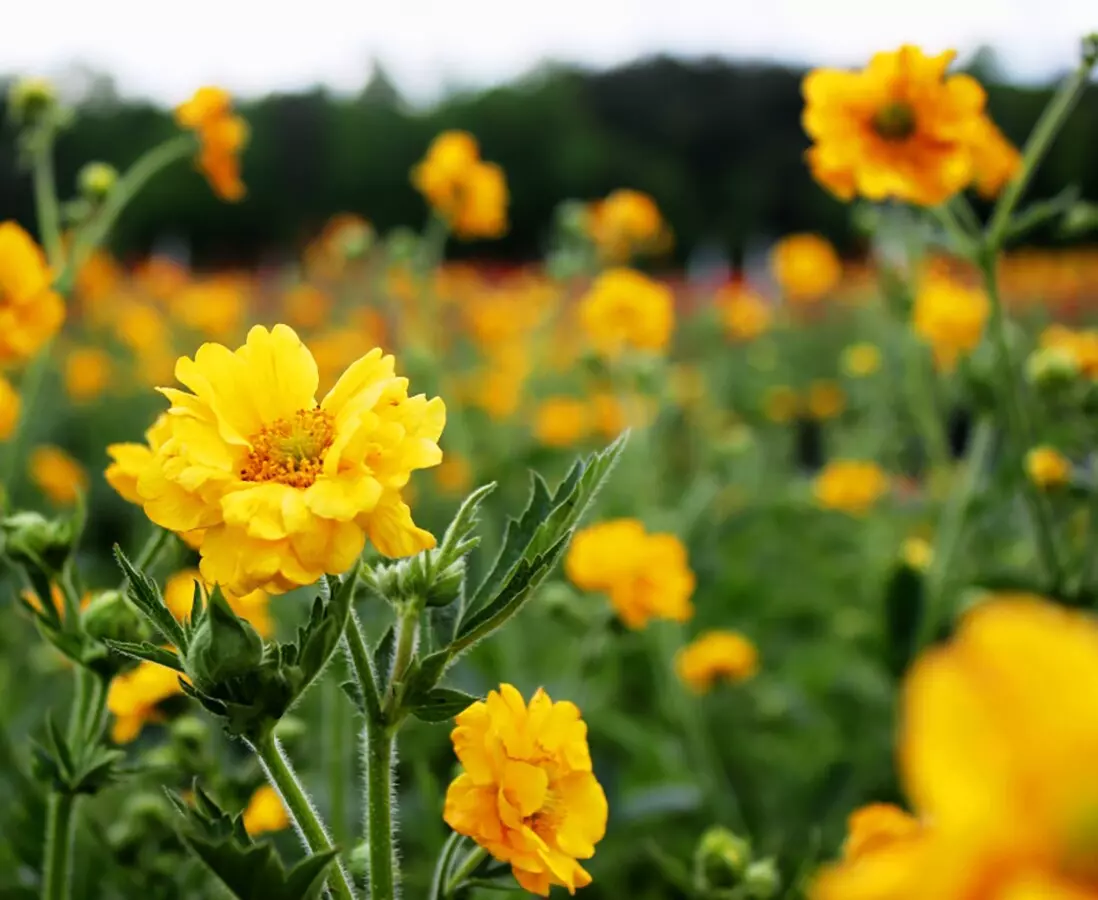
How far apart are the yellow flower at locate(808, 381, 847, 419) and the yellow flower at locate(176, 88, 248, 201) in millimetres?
3542

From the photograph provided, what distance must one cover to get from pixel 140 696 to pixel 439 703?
2.69 ft

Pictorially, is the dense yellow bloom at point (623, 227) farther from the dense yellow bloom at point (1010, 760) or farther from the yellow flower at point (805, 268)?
the dense yellow bloom at point (1010, 760)

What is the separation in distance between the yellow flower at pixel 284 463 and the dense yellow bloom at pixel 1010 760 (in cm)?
46

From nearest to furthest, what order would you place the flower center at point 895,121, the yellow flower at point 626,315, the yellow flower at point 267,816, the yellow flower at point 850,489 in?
the yellow flower at point 267,816
the flower center at point 895,121
the yellow flower at point 626,315
the yellow flower at point 850,489

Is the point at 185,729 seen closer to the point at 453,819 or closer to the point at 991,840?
the point at 453,819

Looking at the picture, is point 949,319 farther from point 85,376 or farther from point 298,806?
point 85,376

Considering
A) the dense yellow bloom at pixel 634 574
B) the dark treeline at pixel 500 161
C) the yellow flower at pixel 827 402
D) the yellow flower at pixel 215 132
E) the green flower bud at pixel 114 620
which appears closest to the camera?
the green flower bud at pixel 114 620

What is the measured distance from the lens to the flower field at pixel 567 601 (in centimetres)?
77

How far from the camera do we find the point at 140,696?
4.95 ft

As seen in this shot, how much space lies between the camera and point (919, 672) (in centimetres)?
45

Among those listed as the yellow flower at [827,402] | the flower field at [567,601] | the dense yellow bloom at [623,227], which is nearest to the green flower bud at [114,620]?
the flower field at [567,601]

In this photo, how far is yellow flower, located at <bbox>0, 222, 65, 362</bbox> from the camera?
1584 millimetres

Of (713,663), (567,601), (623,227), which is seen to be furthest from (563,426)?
(567,601)

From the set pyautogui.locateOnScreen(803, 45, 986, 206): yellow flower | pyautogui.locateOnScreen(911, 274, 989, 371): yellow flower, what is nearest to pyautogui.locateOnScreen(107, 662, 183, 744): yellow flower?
pyautogui.locateOnScreen(803, 45, 986, 206): yellow flower
